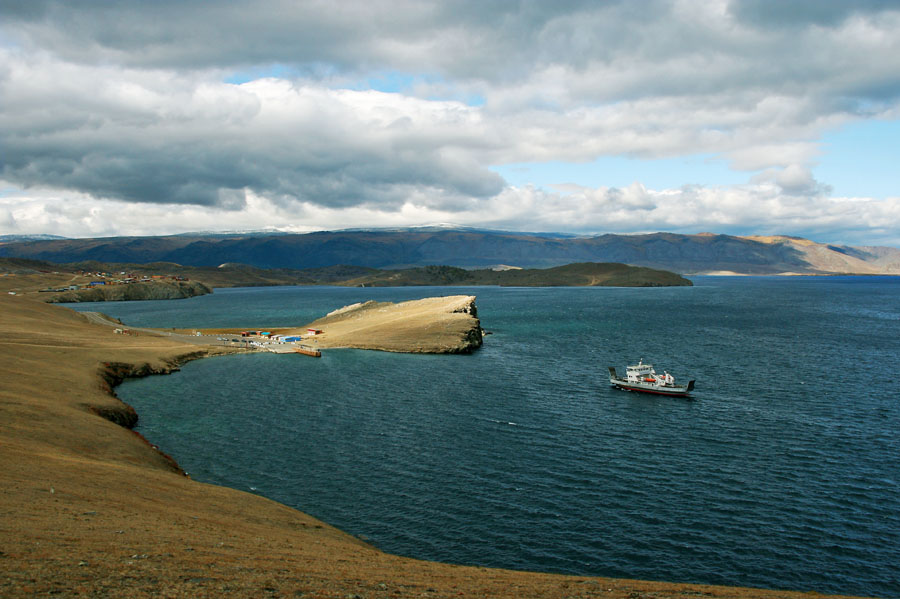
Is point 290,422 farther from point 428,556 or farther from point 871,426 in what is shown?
point 871,426

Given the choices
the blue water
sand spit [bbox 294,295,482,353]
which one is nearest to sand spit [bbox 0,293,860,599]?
the blue water

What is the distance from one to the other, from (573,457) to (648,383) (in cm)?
3112

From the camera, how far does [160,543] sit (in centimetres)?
2284

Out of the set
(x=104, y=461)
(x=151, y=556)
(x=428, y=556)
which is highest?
(x=151, y=556)

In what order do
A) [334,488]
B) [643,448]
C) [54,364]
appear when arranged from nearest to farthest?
[334,488], [643,448], [54,364]

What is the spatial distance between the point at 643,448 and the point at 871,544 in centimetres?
1892

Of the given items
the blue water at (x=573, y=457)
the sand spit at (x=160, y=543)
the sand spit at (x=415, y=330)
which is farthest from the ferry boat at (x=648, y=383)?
the sand spit at (x=160, y=543)

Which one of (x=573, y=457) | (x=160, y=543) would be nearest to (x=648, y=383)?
(x=573, y=457)

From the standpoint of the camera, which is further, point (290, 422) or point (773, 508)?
point (290, 422)

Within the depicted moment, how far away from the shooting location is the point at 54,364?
71.3 meters

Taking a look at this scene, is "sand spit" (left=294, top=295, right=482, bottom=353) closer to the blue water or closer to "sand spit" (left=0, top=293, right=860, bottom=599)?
the blue water

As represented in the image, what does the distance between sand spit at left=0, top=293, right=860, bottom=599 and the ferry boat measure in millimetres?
48050

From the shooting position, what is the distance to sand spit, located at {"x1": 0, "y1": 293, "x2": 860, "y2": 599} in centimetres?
1864

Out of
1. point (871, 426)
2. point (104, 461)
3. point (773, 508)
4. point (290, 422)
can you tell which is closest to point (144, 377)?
point (290, 422)
